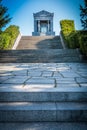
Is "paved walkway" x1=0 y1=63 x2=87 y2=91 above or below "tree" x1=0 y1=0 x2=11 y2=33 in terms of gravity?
below

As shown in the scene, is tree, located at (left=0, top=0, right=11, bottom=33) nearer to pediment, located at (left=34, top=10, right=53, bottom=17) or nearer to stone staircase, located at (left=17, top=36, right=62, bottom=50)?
stone staircase, located at (left=17, top=36, right=62, bottom=50)

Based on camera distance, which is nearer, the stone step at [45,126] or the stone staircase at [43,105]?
the stone step at [45,126]

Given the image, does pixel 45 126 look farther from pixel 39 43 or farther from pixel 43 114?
pixel 39 43

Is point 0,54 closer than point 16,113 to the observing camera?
No

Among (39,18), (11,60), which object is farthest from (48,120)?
(39,18)

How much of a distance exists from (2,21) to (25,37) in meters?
11.6

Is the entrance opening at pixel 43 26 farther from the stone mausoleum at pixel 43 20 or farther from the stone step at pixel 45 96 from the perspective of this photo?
the stone step at pixel 45 96

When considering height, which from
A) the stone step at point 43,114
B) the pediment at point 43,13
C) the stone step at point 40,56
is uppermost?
the pediment at point 43,13

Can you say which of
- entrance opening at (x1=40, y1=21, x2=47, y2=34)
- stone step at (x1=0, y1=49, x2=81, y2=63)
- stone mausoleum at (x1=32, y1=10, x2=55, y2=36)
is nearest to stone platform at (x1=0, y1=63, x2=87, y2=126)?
stone step at (x1=0, y1=49, x2=81, y2=63)

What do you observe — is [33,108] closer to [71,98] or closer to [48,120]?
[48,120]

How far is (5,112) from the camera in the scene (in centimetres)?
319

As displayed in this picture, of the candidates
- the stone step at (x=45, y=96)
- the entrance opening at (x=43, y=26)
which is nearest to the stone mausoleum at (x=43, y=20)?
the entrance opening at (x=43, y=26)

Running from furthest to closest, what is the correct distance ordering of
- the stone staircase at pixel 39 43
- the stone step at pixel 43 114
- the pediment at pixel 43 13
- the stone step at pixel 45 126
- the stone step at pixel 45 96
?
the pediment at pixel 43 13, the stone staircase at pixel 39 43, the stone step at pixel 45 96, the stone step at pixel 43 114, the stone step at pixel 45 126

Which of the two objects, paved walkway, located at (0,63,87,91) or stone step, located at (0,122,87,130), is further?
paved walkway, located at (0,63,87,91)
